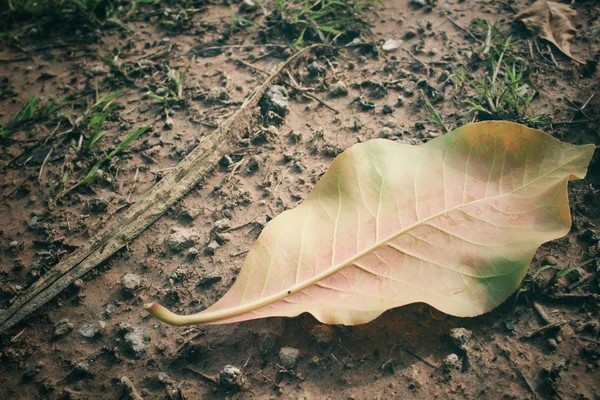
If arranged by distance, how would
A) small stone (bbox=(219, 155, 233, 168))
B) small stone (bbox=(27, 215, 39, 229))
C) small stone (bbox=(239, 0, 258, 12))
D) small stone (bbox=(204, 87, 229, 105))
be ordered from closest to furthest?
small stone (bbox=(27, 215, 39, 229)), small stone (bbox=(219, 155, 233, 168)), small stone (bbox=(204, 87, 229, 105)), small stone (bbox=(239, 0, 258, 12))

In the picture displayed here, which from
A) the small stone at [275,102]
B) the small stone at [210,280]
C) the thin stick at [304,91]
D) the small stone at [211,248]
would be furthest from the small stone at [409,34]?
the small stone at [210,280]

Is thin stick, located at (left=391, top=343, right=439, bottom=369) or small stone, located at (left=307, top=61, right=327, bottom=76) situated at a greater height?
small stone, located at (left=307, top=61, right=327, bottom=76)

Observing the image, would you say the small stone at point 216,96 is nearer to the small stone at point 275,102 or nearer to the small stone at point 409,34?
the small stone at point 275,102

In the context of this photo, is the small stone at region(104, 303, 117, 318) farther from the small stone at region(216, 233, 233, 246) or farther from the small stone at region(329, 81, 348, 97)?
the small stone at region(329, 81, 348, 97)

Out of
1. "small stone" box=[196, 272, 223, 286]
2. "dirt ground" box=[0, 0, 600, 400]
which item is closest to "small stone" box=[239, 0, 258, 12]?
"dirt ground" box=[0, 0, 600, 400]

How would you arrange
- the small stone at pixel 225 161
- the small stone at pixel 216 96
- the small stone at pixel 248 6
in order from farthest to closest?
the small stone at pixel 248 6 < the small stone at pixel 216 96 < the small stone at pixel 225 161

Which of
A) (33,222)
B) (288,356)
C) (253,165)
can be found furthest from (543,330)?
(33,222)
